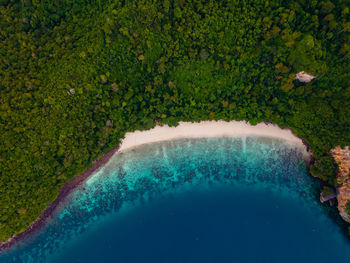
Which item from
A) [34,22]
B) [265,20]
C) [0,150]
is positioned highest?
[34,22]

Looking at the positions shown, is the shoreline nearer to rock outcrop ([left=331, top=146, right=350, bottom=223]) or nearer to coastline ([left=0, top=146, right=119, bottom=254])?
coastline ([left=0, top=146, right=119, bottom=254])

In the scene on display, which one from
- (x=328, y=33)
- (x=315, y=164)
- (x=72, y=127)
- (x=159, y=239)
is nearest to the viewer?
(x=328, y=33)

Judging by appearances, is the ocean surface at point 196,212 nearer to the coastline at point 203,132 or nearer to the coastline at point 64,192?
the coastline at point 64,192

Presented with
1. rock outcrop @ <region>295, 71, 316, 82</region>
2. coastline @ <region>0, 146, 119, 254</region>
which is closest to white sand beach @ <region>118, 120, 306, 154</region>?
coastline @ <region>0, 146, 119, 254</region>

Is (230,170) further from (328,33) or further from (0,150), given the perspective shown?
(0,150)

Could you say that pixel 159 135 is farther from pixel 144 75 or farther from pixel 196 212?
pixel 196 212

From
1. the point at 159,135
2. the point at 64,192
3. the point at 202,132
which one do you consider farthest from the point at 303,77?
the point at 64,192

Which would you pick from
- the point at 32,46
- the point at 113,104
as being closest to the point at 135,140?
the point at 113,104

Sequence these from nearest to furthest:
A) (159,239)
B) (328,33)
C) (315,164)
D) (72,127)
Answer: (328,33) → (72,127) → (315,164) → (159,239)
